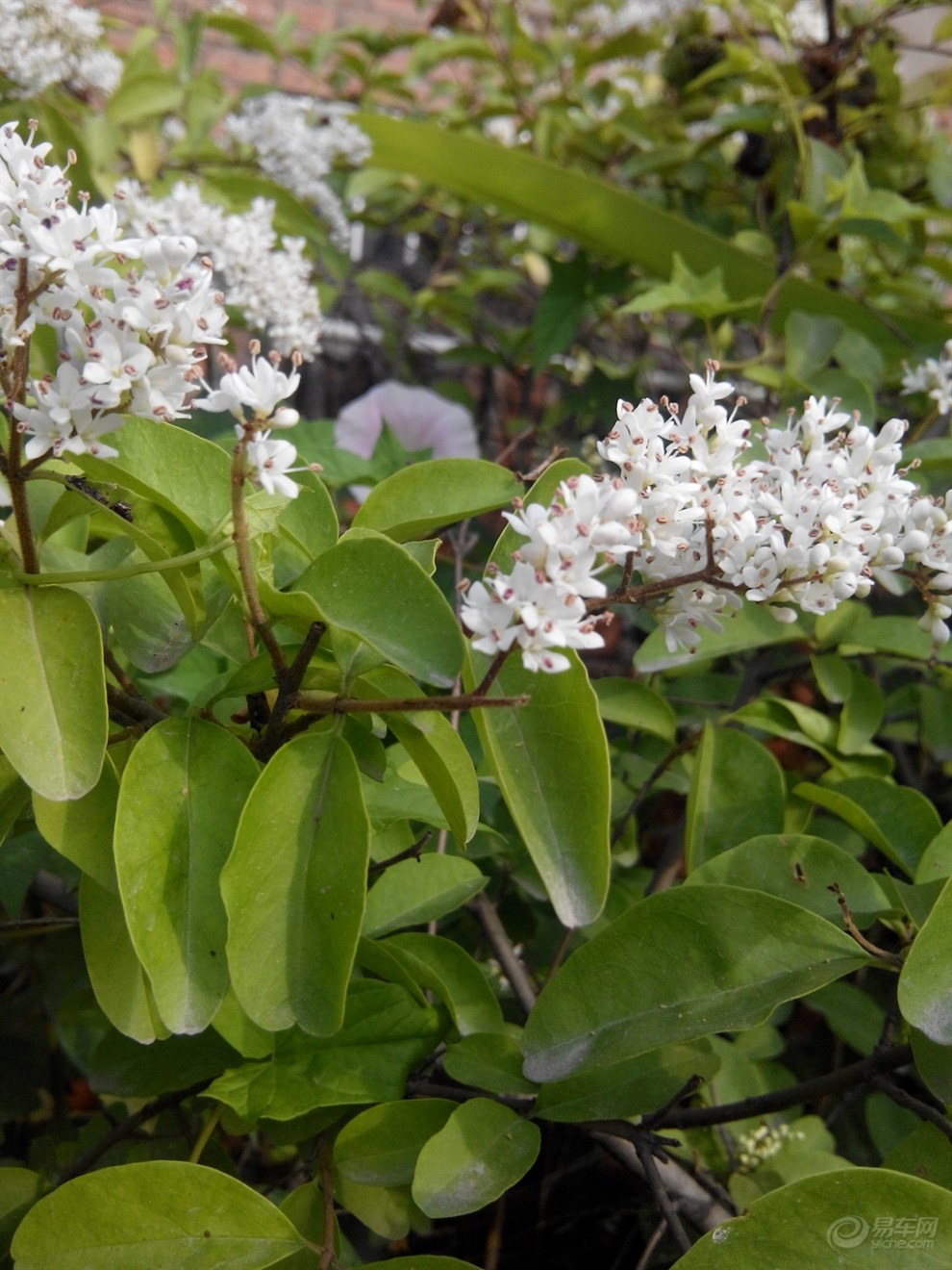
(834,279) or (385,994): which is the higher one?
(834,279)

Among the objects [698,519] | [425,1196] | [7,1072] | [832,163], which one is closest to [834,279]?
[832,163]

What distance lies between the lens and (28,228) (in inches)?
17.6

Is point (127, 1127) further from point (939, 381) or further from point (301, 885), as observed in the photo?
point (939, 381)

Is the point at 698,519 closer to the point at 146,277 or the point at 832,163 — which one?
the point at 146,277

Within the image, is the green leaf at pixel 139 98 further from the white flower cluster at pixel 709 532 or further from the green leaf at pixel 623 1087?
the green leaf at pixel 623 1087

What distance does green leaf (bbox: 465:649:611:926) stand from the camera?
1.61 feet

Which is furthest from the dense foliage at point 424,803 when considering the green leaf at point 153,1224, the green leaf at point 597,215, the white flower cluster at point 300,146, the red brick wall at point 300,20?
the red brick wall at point 300,20

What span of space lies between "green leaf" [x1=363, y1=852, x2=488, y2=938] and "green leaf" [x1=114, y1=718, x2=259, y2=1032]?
0.18 m

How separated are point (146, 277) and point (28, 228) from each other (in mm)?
52

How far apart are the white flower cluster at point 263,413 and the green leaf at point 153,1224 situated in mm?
366

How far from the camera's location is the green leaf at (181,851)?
0.50 metres

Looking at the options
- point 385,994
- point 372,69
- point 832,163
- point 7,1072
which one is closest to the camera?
point 385,994

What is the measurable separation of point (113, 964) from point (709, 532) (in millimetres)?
402

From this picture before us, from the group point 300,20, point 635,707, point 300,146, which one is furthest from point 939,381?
point 300,20
